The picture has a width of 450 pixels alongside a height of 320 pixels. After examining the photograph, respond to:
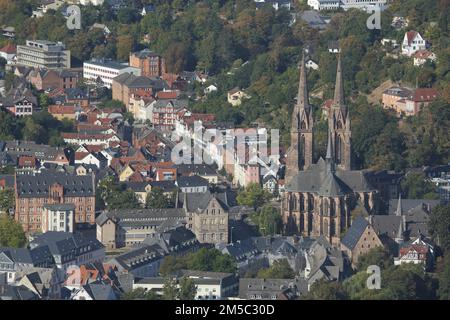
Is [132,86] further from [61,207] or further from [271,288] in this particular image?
[271,288]

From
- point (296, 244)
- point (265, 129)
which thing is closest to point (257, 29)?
point (265, 129)

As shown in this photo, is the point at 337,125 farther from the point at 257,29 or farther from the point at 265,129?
the point at 257,29

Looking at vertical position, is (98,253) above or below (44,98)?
below

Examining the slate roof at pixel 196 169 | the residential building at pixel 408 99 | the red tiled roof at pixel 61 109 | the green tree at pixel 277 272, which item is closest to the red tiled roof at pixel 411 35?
the residential building at pixel 408 99

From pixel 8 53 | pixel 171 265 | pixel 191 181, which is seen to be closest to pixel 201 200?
pixel 191 181

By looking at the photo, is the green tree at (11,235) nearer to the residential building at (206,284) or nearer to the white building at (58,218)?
the white building at (58,218)

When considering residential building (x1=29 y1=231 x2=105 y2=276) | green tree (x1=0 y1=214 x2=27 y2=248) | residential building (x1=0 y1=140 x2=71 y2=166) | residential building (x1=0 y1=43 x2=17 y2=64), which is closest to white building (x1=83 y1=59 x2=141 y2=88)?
residential building (x1=0 y1=43 x2=17 y2=64)
